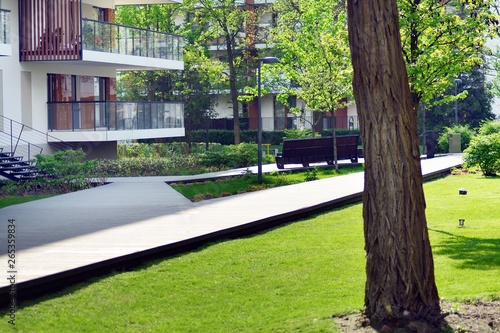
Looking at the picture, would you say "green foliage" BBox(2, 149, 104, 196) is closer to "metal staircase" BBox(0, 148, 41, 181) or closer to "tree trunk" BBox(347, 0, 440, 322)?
"metal staircase" BBox(0, 148, 41, 181)

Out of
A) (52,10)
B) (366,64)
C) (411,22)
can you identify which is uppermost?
(52,10)

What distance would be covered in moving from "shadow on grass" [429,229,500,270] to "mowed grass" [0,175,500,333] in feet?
0.05

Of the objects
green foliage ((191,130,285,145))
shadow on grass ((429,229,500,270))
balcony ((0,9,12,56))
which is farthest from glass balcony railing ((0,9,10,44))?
green foliage ((191,130,285,145))

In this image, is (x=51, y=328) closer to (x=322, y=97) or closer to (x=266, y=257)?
(x=266, y=257)

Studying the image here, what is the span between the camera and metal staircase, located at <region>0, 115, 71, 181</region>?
27.9 m

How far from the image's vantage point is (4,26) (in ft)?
104

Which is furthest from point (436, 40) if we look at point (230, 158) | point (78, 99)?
point (78, 99)

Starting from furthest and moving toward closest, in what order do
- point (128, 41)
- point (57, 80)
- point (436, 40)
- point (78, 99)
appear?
point (78, 99) < point (128, 41) < point (57, 80) < point (436, 40)

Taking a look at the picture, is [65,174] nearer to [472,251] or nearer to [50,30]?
[50,30]

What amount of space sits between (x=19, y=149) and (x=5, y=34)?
4102 millimetres

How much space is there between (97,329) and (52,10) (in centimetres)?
2812

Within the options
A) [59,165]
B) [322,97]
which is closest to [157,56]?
[322,97]

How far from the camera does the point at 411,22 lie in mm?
17906

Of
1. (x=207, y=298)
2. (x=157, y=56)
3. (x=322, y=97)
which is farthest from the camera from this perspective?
(x=157, y=56)
